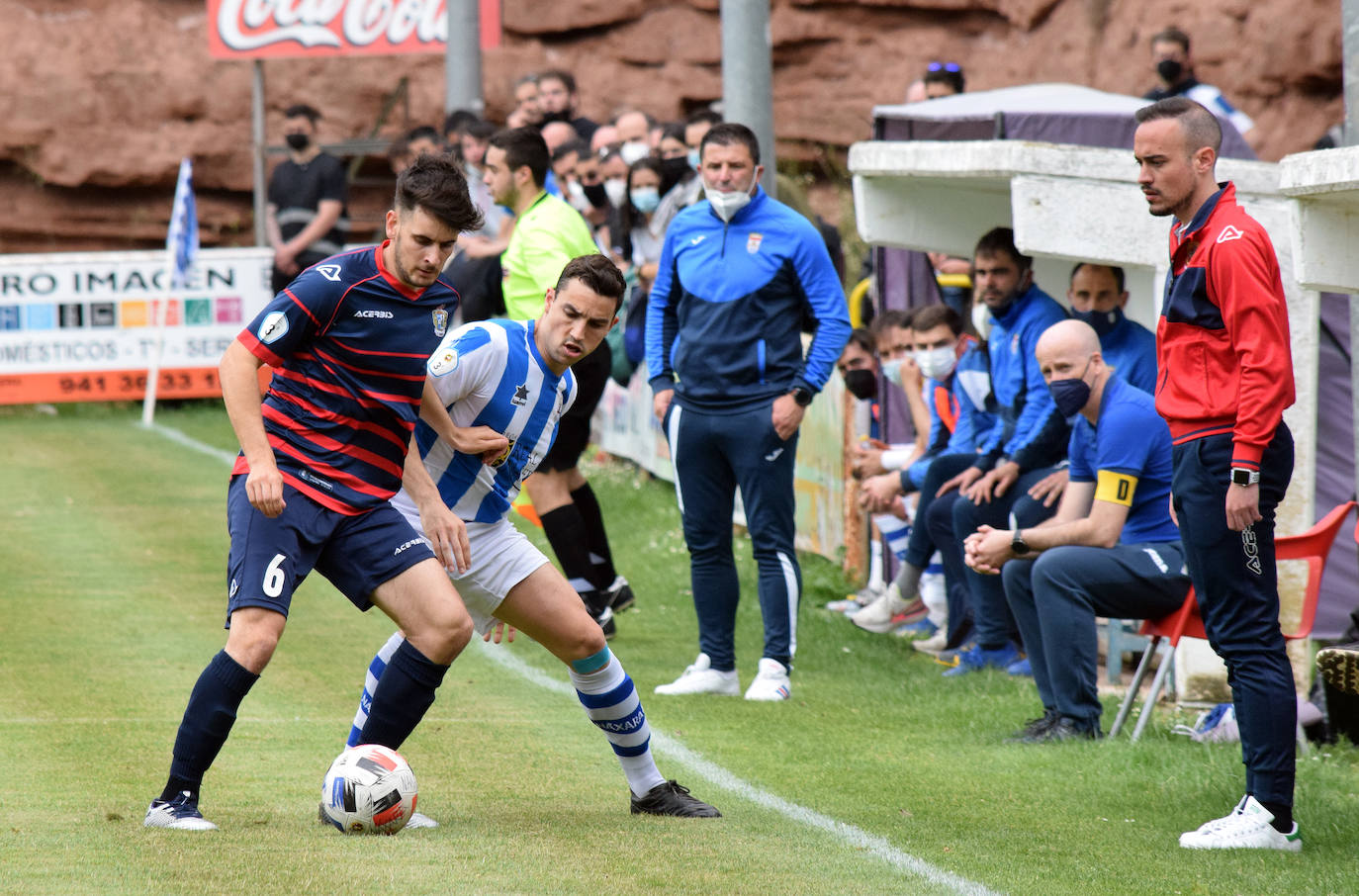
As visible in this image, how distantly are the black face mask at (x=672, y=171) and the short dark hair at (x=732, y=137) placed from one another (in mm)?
3683

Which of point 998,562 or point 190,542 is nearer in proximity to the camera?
point 998,562

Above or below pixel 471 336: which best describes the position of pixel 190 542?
below

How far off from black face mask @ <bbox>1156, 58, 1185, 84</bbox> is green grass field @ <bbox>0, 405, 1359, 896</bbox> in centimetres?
431

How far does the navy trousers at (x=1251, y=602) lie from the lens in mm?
5441

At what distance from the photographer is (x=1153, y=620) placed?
7008mm

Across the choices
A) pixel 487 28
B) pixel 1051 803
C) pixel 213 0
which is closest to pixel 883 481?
pixel 1051 803

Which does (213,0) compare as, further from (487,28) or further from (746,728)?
(746,728)

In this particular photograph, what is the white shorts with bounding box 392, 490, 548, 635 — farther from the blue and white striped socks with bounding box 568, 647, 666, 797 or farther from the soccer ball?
the soccer ball

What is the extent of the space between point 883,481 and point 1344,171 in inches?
177

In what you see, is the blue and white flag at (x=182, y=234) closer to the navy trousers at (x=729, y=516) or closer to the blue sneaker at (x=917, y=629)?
the blue sneaker at (x=917, y=629)

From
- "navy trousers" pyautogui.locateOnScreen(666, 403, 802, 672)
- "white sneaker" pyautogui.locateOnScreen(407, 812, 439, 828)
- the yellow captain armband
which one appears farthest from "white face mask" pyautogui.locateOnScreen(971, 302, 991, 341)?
"white sneaker" pyautogui.locateOnScreen(407, 812, 439, 828)

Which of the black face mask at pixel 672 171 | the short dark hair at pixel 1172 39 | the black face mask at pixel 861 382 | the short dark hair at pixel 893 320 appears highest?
the short dark hair at pixel 1172 39

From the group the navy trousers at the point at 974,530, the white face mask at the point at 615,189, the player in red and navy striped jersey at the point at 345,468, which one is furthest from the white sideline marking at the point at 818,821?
the white face mask at the point at 615,189

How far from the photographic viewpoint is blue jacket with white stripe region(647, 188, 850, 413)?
8016mm
